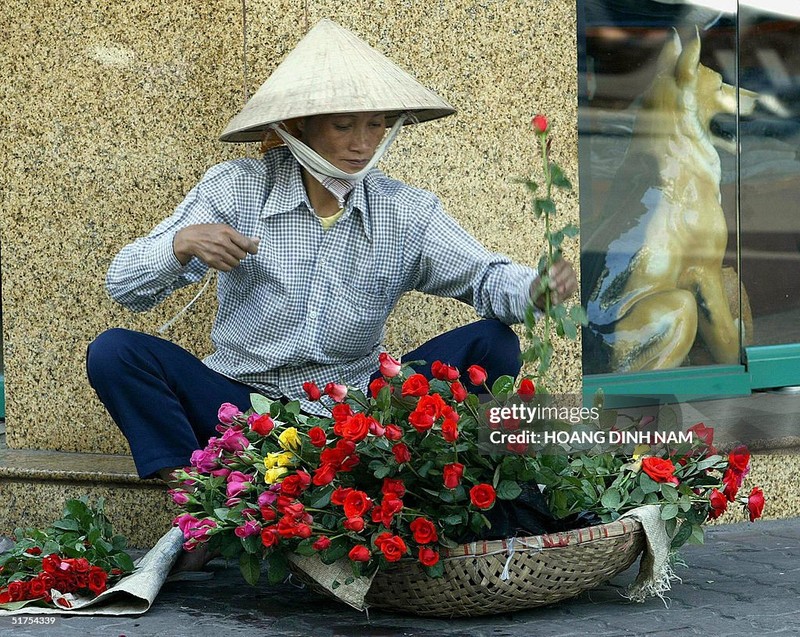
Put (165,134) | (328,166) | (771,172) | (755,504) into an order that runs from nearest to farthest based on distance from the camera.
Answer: (755,504) → (328,166) → (165,134) → (771,172)

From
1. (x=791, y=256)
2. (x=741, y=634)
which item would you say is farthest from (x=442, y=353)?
(x=791, y=256)

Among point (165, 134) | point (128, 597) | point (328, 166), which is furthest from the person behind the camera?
point (165, 134)

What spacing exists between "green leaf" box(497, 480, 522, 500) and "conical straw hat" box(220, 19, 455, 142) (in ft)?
3.56

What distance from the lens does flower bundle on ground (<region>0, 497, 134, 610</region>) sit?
3.12m

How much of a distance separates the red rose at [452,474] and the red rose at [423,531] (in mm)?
95

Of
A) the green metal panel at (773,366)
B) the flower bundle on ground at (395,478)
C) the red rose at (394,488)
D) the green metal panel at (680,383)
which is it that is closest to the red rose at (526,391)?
the flower bundle on ground at (395,478)

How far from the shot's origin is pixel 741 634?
2895mm

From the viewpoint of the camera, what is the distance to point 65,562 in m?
3.12

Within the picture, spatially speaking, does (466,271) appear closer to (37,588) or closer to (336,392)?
(336,392)

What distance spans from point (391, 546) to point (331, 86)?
4.30 feet

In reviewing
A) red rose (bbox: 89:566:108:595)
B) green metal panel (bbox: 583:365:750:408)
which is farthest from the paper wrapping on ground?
green metal panel (bbox: 583:365:750:408)

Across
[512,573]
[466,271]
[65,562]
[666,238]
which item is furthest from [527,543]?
[666,238]

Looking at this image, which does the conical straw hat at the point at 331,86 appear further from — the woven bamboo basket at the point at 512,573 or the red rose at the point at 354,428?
the woven bamboo basket at the point at 512,573

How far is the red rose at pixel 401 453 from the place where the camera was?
110 inches
